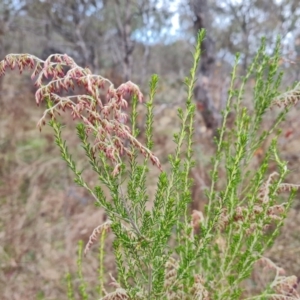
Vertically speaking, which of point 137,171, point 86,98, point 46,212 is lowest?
point 46,212

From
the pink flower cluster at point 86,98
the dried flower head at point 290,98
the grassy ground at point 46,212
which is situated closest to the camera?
the pink flower cluster at point 86,98

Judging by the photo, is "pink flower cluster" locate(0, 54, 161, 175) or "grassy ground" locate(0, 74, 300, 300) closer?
"pink flower cluster" locate(0, 54, 161, 175)

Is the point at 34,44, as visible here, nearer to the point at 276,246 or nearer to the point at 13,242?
the point at 13,242

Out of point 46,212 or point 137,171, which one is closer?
point 137,171

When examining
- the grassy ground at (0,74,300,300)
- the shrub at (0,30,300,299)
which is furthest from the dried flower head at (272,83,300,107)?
the grassy ground at (0,74,300,300)

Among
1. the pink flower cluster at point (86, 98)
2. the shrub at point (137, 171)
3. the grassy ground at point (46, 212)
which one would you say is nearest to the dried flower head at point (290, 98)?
the shrub at point (137, 171)

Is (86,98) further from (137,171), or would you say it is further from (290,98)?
(290,98)

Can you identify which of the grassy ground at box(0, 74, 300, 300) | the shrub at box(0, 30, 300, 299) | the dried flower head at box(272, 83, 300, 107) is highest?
the dried flower head at box(272, 83, 300, 107)

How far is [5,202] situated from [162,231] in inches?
208

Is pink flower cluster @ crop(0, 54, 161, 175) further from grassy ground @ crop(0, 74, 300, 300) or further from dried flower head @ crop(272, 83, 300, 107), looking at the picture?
grassy ground @ crop(0, 74, 300, 300)

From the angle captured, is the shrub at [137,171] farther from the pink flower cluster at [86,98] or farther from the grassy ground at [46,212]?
the grassy ground at [46,212]

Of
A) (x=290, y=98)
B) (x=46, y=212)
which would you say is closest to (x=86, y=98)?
(x=290, y=98)

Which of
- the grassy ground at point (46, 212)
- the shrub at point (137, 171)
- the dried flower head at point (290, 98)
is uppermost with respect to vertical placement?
the dried flower head at point (290, 98)

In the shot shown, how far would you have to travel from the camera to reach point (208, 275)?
5.86 feet
